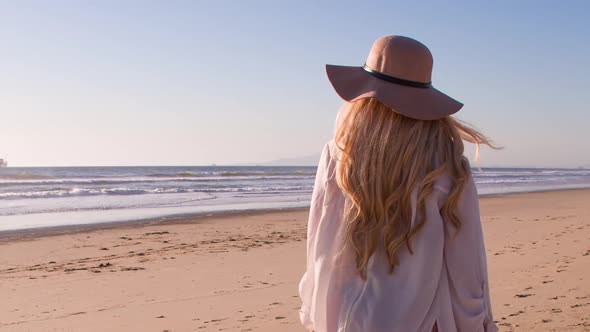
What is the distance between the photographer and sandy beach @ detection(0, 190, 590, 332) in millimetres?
5074

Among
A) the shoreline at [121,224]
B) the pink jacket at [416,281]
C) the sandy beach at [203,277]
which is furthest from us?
the shoreline at [121,224]

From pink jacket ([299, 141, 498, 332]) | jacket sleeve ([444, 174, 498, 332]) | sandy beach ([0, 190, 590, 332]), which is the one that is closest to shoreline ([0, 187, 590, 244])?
sandy beach ([0, 190, 590, 332])

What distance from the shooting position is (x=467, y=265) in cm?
171

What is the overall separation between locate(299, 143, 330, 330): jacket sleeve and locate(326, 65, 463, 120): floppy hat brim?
188 millimetres

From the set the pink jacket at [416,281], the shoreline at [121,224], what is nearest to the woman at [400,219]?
the pink jacket at [416,281]

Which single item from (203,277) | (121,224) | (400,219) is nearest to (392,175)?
(400,219)

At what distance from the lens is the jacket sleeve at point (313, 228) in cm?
184

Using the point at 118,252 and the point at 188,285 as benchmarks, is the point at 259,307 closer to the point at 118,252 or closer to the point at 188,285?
the point at 188,285

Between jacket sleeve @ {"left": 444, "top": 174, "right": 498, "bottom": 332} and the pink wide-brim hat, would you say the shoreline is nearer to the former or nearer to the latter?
the pink wide-brim hat

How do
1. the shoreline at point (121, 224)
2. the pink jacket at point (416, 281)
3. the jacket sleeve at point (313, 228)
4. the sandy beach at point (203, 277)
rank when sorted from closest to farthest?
the pink jacket at point (416, 281) < the jacket sleeve at point (313, 228) < the sandy beach at point (203, 277) < the shoreline at point (121, 224)

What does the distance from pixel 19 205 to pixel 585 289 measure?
51.4ft

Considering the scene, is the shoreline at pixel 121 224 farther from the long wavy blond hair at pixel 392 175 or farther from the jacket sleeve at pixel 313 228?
the long wavy blond hair at pixel 392 175

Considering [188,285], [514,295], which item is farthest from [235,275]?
[514,295]

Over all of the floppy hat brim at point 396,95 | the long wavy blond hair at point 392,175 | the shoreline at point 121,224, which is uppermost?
the floppy hat brim at point 396,95
